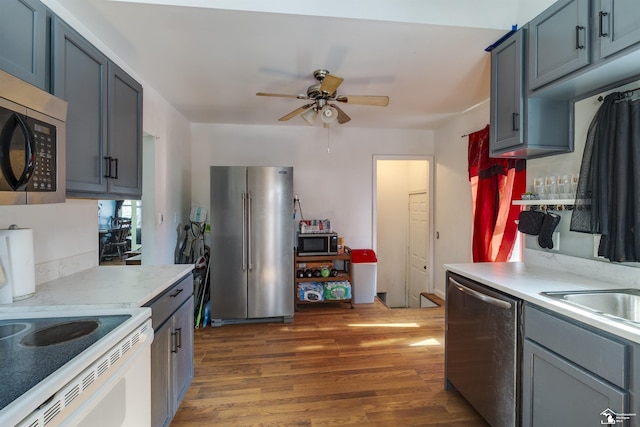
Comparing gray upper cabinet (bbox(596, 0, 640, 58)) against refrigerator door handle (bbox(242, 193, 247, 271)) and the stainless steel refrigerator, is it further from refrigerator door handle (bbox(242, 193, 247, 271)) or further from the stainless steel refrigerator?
refrigerator door handle (bbox(242, 193, 247, 271))

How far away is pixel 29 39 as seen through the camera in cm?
124

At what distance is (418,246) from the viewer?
193 inches

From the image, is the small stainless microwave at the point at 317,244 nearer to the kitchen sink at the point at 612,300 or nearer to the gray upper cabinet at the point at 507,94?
the gray upper cabinet at the point at 507,94

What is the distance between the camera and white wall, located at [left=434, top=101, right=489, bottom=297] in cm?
366

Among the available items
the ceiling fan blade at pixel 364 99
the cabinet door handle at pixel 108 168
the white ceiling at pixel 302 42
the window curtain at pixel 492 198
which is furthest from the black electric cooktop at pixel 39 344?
the window curtain at pixel 492 198

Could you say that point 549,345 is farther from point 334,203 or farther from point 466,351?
point 334,203

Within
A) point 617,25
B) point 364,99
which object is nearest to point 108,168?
point 364,99

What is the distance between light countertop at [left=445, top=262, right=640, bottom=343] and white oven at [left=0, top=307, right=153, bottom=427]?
175 centimetres

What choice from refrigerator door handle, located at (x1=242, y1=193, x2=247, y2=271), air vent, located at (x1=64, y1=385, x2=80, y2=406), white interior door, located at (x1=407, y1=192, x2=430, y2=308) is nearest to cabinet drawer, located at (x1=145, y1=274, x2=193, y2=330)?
air vent, located at (x1=64, y1=385, x2=80, y2=406)

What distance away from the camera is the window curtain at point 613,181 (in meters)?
1.47

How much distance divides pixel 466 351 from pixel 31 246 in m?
2.47

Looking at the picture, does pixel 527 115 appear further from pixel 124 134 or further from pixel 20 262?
pixel 20 262

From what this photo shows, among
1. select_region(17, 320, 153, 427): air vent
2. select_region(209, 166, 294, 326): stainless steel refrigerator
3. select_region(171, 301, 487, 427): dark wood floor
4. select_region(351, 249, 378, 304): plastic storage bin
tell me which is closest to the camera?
select_region(17, 320, 153, 427): air vent

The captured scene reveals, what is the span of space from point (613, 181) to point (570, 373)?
1.00m
